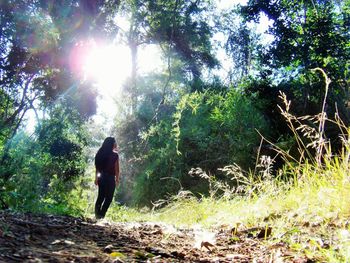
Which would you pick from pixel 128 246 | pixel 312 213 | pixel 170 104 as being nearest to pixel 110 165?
pixel 128 246

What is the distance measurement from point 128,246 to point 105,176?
468 cm

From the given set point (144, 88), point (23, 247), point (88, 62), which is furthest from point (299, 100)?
point (144, 88)

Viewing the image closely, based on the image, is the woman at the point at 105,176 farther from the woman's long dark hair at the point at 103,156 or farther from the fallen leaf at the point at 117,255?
the fallen leaf at the point at 117,255

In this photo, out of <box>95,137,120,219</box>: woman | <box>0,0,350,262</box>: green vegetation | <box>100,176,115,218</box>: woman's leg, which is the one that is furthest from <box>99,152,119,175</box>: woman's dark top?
<box>0,0,350,262</box>: green vegetation

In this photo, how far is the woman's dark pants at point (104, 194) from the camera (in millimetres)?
7090

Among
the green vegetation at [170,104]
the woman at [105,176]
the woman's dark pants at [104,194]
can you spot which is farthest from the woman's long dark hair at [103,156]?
the green vegetation at [170,104]

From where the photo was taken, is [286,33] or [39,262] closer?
[39,262]

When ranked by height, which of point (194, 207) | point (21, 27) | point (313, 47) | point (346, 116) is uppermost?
point (21, 27)

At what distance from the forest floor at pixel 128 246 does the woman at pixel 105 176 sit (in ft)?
12.4

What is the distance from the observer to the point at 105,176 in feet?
23.5

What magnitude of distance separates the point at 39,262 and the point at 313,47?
496 inches

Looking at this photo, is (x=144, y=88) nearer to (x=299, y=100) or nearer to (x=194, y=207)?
(x=299, y=100)

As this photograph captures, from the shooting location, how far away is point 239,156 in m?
12.8

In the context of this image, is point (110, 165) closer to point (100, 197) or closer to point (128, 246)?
point (100, 197)
